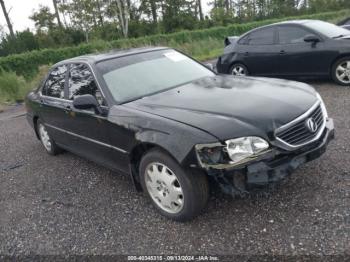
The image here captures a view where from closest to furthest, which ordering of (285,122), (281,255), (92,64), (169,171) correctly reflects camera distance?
1. (281,255)
2. (285,122)
3. (169,171)
4. (92,64)

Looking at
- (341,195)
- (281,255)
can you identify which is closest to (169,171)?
(281,255)

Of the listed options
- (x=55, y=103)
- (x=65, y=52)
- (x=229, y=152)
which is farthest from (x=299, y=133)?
(x=65, y=52)

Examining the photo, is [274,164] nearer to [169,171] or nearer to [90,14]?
[169,171]

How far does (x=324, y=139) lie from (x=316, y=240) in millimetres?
948

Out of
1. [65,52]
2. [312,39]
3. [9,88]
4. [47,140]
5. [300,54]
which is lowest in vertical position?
[9,88]

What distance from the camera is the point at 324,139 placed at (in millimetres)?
3199

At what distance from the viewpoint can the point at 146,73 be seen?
4.11 meters

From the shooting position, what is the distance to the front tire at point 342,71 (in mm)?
6883

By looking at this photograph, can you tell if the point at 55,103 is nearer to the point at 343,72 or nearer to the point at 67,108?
the point at 67,108

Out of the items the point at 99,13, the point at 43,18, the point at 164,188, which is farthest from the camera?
the point at 99,13

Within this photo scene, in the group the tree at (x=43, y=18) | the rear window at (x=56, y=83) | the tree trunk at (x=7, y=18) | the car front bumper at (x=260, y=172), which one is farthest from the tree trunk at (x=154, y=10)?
the car front bumper at (x=260, y=172)

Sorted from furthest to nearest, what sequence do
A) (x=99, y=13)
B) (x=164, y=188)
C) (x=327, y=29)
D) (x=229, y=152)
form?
1. (x=99, y=13)
2. (x=327, y=29)
3. (x=164, y=188)
4. (x=229, y=152)

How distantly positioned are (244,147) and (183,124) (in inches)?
21.8

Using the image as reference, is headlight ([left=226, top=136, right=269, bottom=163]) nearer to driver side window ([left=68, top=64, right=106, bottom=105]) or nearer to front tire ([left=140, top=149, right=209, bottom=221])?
front tire ([left=140, top=149, right=209, bottom=221])
